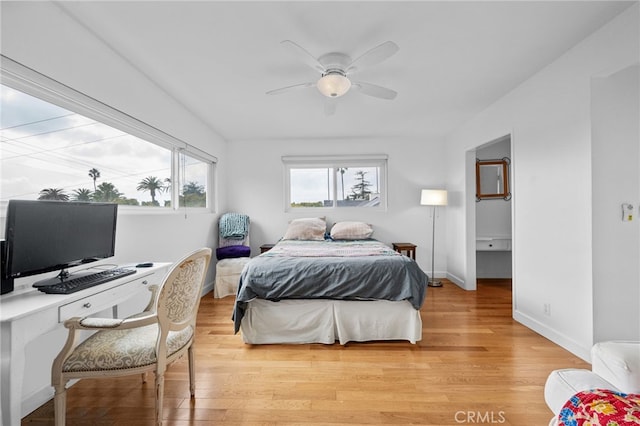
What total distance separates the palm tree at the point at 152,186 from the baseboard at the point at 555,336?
3.97 m

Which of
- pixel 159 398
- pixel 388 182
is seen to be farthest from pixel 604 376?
pixel 388 182

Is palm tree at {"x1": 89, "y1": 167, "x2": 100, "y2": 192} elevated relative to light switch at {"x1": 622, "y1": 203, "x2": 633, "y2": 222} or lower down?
elevated

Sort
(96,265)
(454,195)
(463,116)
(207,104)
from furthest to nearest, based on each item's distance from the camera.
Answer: (454,195), (463,116), (207,104), (96,265)

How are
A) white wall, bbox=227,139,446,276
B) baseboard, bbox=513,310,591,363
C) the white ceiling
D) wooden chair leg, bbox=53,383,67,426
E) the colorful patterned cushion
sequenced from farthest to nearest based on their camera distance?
white wall, bbox=227,139,446,276 → baseboard, bbox=513,310,591,363 → the white ceiling → wooden chair leg, bbox=53,383,67,426 → the colorful patterned cushion

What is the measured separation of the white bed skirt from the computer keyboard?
1014 millimetres

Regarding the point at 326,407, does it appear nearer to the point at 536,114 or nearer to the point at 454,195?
the point at 536,114

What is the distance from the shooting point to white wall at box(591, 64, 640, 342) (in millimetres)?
1910

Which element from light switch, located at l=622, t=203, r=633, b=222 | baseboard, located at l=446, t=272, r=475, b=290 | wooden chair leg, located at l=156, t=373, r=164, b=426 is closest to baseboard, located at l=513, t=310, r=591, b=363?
light switch, located at l=622, t=203, r=633, b=222

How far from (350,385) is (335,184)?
11.1 ft

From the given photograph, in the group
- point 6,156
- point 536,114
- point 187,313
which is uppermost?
point 536,114

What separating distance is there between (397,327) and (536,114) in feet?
7.75

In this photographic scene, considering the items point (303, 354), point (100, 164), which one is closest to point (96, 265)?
point (100, 164)

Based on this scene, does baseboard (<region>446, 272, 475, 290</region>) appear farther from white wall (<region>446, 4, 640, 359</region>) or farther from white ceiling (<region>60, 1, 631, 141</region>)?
white ceiling (<region>60, 1, 631, 141</region>)

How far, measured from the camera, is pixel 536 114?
8.25 ft
